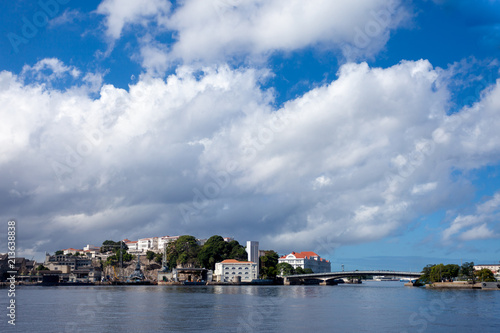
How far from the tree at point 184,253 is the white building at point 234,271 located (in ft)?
66.9

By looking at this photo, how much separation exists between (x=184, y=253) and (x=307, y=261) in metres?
51.9

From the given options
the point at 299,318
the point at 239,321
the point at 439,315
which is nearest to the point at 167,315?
the point at 239,321

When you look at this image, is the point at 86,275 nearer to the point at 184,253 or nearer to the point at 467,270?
the point at 184,253

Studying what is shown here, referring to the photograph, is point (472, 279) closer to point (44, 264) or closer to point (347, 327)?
point (347, 327)

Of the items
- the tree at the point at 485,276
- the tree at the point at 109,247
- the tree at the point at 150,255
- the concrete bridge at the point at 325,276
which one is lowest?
the concrete bridge at the point at 325,276

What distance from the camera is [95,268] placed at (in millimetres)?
164500

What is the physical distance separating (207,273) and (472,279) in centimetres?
7656

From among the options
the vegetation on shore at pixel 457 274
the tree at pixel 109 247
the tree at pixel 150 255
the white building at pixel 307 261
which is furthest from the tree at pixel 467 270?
the tree at pixel 109 247

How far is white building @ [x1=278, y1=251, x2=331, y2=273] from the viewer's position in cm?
18250

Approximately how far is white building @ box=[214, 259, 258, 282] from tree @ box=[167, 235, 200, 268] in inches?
803

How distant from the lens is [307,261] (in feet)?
605

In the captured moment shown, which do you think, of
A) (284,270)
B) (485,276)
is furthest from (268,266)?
(485,276)

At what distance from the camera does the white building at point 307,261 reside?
182 metres

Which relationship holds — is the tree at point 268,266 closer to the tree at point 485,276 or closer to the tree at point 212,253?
the tree at point 212,253
